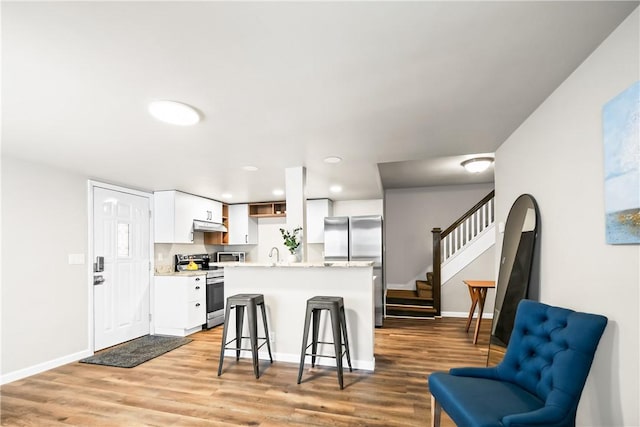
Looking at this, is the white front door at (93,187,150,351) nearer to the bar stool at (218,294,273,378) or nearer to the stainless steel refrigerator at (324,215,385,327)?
the bar stool at (218,294,273,378)

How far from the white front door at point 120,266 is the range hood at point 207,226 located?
76 centimetres

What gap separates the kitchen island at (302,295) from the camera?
10.8 feet

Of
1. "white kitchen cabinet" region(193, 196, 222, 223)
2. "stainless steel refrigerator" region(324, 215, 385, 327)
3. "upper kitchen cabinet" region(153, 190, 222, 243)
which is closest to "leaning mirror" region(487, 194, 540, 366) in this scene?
"stainless steel refrigerator" region(324, 215, 385, 327)

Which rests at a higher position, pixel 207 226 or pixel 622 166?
pixel 622 166

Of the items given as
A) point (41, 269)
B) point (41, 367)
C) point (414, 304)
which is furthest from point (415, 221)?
point (41, 367)

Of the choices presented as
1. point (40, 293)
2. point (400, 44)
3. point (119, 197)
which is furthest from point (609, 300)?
point (119, 197)

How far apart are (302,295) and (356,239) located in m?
2.11

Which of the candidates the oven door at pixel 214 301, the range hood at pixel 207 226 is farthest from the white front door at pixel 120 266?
the oven door at pixel 214 301

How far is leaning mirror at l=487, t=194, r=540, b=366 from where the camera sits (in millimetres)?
2320

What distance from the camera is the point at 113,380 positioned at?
313 cm

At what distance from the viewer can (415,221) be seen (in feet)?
21.8

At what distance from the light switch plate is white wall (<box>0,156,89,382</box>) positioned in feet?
0.14

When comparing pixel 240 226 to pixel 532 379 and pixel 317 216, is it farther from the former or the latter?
pixel 532 379

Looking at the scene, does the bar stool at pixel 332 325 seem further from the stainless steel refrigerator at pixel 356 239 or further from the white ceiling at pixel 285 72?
the stainless steel refrigerator at pixel 356 239
